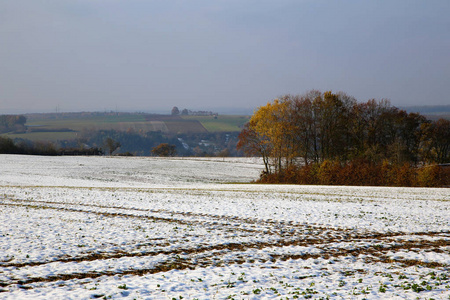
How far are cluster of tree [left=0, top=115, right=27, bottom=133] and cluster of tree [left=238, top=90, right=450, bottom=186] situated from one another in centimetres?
13964

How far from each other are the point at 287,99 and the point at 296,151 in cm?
1054

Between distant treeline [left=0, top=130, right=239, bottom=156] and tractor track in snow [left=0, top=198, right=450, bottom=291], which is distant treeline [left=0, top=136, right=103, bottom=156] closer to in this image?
distant treeline [left=0, top=130, right=239, bottom=156]

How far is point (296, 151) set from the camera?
6069 cm

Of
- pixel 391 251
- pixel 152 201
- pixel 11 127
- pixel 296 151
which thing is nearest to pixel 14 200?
pixel 152 201

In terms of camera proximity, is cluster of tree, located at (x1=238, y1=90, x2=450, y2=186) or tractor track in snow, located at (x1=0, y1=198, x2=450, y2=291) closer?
tractor track in snow, located at (x1=0, y1=198, x2=450, y2=291)

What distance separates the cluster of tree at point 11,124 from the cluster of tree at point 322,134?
13964 centimetres

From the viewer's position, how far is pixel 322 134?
6247 centimetres

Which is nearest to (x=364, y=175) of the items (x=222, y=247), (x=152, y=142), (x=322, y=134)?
(x=322, y=134)

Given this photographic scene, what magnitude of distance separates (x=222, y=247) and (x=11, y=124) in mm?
180564

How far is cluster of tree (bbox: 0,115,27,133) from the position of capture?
536 ft

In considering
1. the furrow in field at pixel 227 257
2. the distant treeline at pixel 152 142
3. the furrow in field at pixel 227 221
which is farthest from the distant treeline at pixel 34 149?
the furrow in field at pixel 227 257

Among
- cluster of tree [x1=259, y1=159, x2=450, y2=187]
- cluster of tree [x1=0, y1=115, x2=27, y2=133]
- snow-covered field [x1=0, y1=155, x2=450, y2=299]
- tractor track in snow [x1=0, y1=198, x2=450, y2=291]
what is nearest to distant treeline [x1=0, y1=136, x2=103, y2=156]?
cluster of tree [x1=259, y1=159, x2=450, y2=187]

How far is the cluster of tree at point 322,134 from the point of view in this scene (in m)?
60.5

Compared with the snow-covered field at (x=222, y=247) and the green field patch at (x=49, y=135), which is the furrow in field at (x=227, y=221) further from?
the green field patch at (x=49, y=135)
